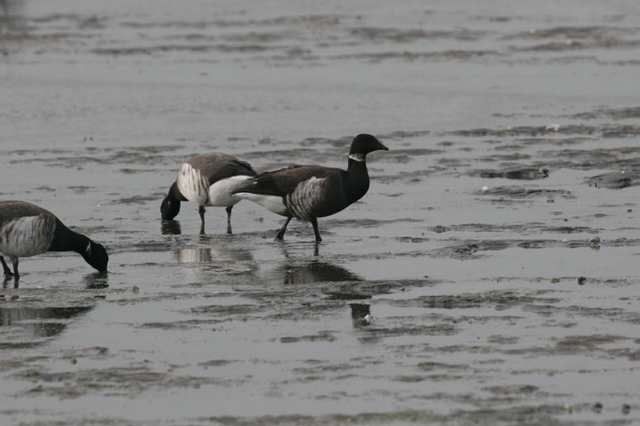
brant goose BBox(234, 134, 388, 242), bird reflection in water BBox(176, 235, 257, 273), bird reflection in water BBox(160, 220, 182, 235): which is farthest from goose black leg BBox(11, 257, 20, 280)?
brant goose BBox(234, 134, 388, 242)

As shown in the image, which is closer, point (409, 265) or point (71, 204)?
point (409, 265)

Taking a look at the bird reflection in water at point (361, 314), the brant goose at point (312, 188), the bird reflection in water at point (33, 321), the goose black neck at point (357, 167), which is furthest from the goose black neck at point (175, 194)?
the bird reflection in water at point (361, 314)

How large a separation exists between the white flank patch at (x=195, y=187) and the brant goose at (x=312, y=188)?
3.73 ft

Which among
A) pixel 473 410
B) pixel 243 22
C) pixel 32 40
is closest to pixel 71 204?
pixel 473 410

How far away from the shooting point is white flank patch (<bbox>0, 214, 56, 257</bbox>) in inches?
619

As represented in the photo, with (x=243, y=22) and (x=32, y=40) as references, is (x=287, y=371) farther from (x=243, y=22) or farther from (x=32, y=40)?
(x=243, y=22)

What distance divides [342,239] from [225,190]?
→ 1715mm

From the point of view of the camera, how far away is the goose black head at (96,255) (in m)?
16.1

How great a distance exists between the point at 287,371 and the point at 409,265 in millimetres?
4273

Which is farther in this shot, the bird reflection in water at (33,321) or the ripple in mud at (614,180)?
the ripple in mud at (614,180)

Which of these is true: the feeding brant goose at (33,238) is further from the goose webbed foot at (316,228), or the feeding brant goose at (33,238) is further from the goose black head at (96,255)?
the goose webbed foot at (316,228)

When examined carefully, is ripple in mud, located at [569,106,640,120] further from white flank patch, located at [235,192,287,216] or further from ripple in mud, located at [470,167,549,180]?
white flank patch, located at [235,192,287,216]

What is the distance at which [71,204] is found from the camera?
65.7 ft

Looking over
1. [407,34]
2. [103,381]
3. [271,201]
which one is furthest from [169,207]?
[407,34]
